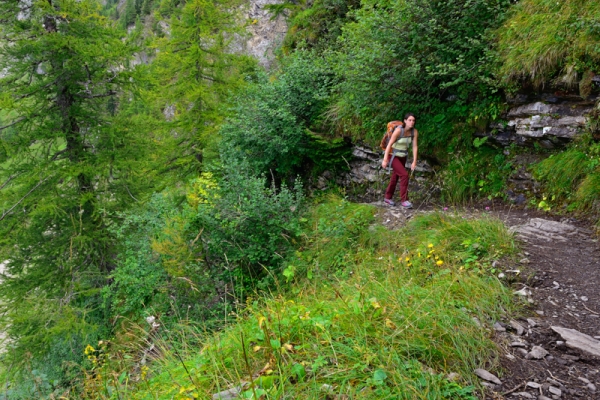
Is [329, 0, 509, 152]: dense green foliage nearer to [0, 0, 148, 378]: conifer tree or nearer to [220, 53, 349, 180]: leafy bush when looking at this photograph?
[220, 53, 349, 180]: leafy bush

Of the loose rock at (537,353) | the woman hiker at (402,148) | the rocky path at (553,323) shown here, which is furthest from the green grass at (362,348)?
the woman hiker at (402,148)

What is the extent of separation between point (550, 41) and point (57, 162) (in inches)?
451

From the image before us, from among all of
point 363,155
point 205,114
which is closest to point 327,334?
point 363,155

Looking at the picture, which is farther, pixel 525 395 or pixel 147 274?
pixel 147 274

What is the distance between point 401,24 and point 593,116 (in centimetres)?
369

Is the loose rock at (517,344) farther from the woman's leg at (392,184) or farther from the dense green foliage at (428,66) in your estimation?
the dense green foliage at (428,66)

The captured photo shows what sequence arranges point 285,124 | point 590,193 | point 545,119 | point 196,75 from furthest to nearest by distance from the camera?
point 196,75 < point 285,124 < point 545,119 < point 590,193

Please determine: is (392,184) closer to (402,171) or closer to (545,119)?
(402,171)

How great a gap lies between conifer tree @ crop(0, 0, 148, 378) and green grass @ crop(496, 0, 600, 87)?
29.0ft

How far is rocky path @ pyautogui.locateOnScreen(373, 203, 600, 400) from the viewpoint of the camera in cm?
223

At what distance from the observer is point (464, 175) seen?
22.9 ft

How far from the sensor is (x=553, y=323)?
286 cm

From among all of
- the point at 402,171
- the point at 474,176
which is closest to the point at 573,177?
the point at 474,176

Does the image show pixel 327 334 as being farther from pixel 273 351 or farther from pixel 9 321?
pixel 9 321
